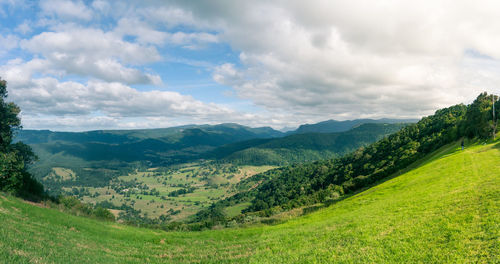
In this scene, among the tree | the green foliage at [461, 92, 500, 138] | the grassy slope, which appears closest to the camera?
the grassy slope

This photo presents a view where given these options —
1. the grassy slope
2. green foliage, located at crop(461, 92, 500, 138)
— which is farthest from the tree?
green foliage, located at crop(461, 92, 500, 138)

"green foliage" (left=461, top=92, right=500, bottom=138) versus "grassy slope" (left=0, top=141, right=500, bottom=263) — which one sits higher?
"green foliage" (left=461, top=92, right=500, bottom=138)

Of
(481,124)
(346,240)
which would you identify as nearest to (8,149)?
(346,240)

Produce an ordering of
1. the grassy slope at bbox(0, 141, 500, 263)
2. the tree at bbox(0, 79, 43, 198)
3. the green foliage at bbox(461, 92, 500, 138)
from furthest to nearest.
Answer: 1. the green foliage at bbox(461, 92, 500, 138)
2. the tree at bbox(0, 79, 43, 198)
3. the grassy slope at bbox(0, 141, 500, 263)

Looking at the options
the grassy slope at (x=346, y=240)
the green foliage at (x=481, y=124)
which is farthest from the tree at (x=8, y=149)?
the green foliage at (x=481, y=124)

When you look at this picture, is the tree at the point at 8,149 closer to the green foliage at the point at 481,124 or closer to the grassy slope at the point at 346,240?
the grassy slope at the point at 346,240

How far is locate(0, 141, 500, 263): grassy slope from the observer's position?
579 inches

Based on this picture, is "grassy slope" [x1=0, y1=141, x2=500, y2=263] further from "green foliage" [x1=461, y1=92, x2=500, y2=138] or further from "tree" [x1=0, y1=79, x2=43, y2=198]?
"green foliage" [x1=461, y1=92, x2=500, y2=138]

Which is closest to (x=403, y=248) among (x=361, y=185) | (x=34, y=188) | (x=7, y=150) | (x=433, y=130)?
(x=7, y=150)

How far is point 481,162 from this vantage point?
37.1 metres

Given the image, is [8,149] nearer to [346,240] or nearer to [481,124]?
[346,240]

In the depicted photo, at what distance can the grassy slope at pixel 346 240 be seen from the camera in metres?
14.7

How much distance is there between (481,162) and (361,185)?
192 feet

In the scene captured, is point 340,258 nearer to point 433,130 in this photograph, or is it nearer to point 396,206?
point 396,206
